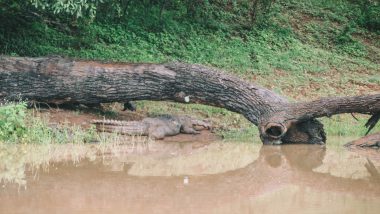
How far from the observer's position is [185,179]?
24.2 ft

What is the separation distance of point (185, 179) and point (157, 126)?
4.18 metres

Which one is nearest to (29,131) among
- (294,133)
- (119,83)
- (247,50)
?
(119,83)

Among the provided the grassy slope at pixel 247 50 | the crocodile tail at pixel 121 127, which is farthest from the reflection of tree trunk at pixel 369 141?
the crocodile tail at pixel 121 127

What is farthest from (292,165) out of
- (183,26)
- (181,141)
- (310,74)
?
(183,26)

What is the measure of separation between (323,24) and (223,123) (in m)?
11.0

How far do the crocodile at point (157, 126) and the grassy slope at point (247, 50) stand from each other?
37.1 inches

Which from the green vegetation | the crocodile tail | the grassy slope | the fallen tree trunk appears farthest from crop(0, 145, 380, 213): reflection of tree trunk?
the grassy slope

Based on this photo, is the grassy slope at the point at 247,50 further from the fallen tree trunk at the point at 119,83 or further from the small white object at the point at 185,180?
the small white object at the point at 185,180

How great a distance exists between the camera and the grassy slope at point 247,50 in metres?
15.3

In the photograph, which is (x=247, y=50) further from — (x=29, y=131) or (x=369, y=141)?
(x=29, y=131)

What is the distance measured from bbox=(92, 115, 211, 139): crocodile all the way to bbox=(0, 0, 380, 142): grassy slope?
943mm

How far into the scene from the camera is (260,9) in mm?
21484

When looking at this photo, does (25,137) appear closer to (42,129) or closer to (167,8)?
(42,129)

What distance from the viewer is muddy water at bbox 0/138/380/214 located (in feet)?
19.8
